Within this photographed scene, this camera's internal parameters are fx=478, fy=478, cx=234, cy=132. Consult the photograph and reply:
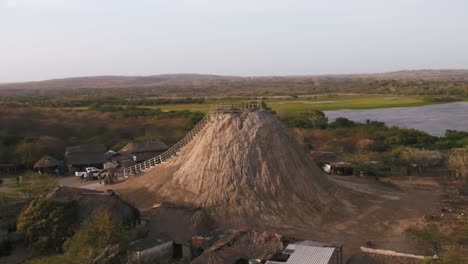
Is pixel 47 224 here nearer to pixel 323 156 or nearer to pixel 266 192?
pixel 266 192

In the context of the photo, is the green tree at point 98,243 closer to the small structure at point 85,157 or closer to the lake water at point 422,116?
the small structure at point 85,157

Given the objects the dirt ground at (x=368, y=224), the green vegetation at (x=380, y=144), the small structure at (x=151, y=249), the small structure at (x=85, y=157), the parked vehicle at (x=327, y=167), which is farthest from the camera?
the small structure at (x=85, y=157)

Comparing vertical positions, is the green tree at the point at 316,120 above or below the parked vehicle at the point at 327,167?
above

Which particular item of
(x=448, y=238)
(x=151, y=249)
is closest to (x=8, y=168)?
(x=151, y=249)

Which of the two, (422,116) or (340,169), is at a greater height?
(340,169)

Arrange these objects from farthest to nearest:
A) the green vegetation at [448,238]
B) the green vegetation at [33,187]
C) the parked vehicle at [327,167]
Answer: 1. the parked vehicle at [327,167]
2. the green vegetation at [33,187]
3. the green vegetation at [448,238]

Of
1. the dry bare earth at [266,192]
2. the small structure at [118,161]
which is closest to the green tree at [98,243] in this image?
the dry bare earth at [266,192]

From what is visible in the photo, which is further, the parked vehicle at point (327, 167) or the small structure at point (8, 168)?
the small structure at point (8, 168)
